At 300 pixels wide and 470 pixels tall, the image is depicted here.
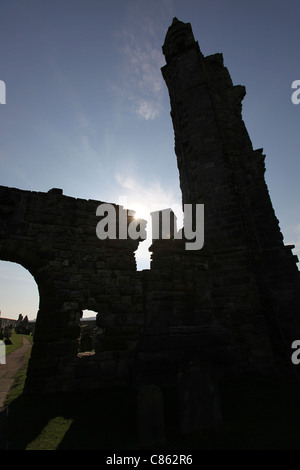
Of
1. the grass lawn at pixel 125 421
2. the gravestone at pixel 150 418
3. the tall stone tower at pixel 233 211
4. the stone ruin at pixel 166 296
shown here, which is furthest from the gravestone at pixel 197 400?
the tall stone tower at pixel 233 211

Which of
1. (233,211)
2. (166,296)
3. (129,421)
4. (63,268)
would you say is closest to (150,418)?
(129,421)

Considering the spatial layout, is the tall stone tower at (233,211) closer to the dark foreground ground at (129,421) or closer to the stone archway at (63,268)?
the dark foreground ground at (129,421)

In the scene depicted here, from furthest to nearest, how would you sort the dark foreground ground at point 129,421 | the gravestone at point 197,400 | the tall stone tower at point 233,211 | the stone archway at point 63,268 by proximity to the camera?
1. the tall stone tower at point 233,211
2. the stone archway at point 63,268
3. the gravestone at point 197,400
4. the dark foreground ground at point 129,421

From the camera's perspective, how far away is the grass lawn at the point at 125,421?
10.1 feet

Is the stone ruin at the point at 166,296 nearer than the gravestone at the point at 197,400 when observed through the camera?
No

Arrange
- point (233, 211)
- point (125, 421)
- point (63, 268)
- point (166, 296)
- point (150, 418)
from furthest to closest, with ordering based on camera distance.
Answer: point (233, 211) < point (166, 296) < point (63, 268) < point (125, 421) < point (150, 418)

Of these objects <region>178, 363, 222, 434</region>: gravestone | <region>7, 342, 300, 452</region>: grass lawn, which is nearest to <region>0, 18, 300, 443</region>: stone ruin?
<region>178, 363, 222, 434</region>: gravestone

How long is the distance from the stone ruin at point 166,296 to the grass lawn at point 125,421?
37cm

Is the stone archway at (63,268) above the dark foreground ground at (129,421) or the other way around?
above

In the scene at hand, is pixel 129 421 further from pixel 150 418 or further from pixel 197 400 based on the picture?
pixel 197 400

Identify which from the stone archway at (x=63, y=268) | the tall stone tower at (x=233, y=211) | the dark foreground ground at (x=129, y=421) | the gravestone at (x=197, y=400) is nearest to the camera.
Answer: the dark foreground ground at (x=129, y=421)

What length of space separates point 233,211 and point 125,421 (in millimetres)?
6294

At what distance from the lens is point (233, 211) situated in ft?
24.9

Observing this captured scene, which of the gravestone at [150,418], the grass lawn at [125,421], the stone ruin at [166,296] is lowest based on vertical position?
the grass lawn at [125,421]
